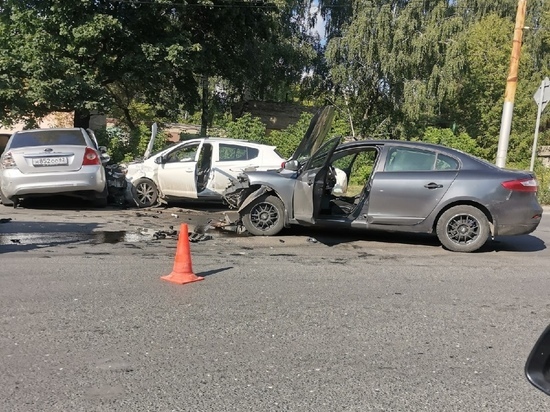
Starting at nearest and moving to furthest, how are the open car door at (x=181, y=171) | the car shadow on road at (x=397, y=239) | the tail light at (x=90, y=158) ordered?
the car shadow on road at (x=397, y=239)
the tail light at (x=90, y=158)
the open car door at (x=181, y=171)

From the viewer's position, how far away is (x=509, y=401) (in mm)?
3436

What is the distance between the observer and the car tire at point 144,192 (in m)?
11.7

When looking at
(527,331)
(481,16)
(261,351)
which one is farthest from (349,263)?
(481,16)

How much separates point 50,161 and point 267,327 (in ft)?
24.7

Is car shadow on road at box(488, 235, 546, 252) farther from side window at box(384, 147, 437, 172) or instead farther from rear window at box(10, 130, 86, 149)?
rear window at box(10, 130, 86, 149)

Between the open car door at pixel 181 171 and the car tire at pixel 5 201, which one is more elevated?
the open car door at pixel 181 171

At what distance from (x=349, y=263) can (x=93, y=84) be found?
587 inches

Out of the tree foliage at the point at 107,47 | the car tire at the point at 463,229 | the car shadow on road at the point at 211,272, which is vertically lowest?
the car shadow on road at the point at 211,272

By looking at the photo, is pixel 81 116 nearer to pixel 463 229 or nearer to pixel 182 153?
pixel 182 153

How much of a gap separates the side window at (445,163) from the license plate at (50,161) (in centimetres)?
689

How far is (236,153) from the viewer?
11508mm

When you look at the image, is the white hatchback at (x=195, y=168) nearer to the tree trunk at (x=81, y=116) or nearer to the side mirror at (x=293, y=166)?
the side mirror at (x=293, y=166)

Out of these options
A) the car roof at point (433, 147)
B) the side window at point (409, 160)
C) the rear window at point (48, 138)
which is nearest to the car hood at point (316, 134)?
the car roof at point (433, 147)

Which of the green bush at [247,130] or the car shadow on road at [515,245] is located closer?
the car shadow on road at [515,245]
